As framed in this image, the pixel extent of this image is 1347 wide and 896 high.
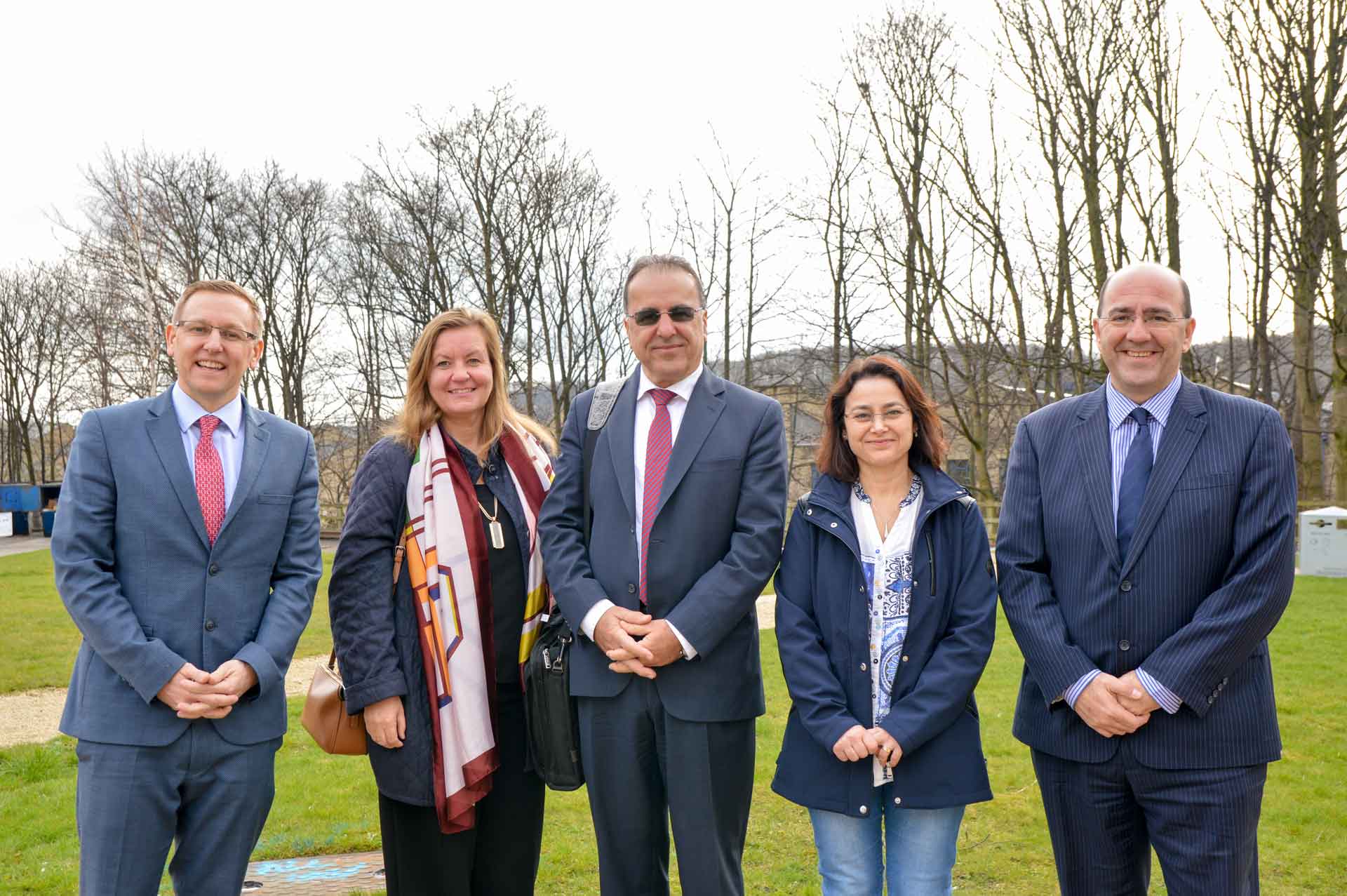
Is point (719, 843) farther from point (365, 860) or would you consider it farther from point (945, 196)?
point (945, 196)

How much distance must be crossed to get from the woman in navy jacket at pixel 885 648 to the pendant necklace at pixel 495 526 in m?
0.99

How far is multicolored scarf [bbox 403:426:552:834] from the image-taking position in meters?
3.46

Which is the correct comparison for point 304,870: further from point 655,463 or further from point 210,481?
point 655,463

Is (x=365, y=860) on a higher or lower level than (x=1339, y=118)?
lower

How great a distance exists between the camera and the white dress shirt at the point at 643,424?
10.9ft

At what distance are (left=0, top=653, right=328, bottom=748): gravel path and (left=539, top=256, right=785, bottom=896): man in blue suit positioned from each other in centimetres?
630

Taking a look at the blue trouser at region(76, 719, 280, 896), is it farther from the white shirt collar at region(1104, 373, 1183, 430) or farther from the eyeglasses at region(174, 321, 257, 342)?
the white shirt collar at region(1104, 373, 1183, 430)

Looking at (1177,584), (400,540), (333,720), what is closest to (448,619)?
(400,540)

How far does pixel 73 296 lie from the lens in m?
37.9

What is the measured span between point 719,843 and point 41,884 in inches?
149

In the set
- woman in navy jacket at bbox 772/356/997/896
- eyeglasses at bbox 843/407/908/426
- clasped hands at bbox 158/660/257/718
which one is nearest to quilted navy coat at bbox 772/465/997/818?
woman in navy jacket at bbox 772/356/997/896

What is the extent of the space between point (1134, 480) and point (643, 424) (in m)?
1.59

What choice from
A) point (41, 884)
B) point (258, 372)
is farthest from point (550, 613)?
point (258, 372)

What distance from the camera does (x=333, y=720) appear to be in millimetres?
3486
